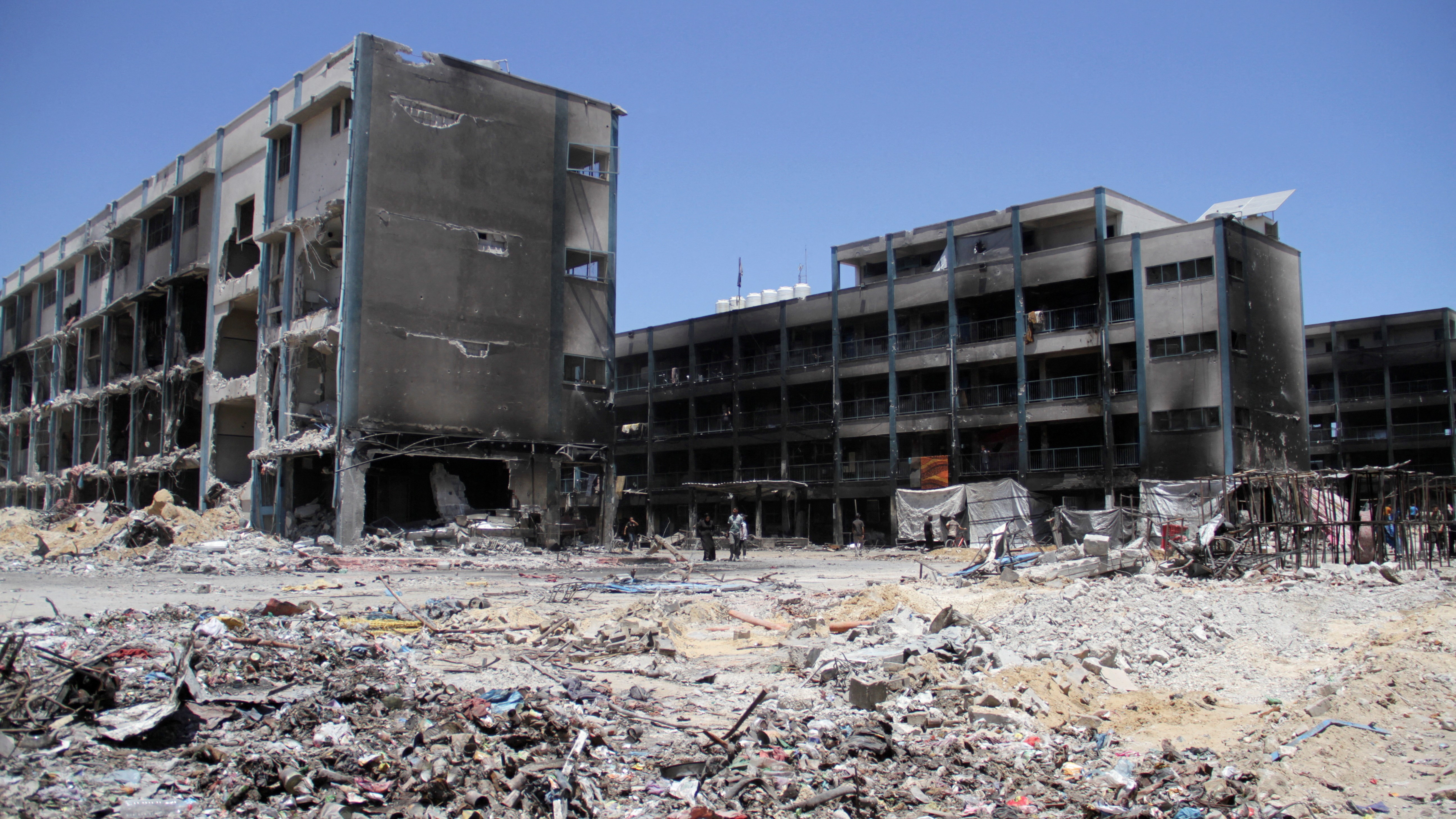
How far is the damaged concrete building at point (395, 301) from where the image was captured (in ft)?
109

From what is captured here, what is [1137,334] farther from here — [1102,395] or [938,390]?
[938,390]

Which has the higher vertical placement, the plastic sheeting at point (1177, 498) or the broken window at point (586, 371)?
the broken window at point (586, 371)

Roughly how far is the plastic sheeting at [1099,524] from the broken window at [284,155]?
30.5 m

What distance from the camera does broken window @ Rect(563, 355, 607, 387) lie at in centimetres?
3788

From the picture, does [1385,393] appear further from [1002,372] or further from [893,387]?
[893,387]

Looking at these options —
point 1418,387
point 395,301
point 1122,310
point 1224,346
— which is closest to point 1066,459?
point 1122,310

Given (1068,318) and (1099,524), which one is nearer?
(1099,524)

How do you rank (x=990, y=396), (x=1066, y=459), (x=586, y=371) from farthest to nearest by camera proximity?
(x=990, y=396), (x=1066, y=459), (x=586, y=371)

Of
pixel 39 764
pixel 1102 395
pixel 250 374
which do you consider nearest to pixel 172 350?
pixel 250 374

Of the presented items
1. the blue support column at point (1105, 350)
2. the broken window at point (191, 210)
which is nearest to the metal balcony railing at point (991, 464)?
the blue support column at point (1105, 350)

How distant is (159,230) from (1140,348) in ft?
149

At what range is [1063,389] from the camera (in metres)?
45.0

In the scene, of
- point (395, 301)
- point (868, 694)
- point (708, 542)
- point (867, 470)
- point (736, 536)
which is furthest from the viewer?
point (867, 470)

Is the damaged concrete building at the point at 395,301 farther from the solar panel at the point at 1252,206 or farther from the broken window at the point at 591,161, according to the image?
the solar panel at the point at 1252,206
